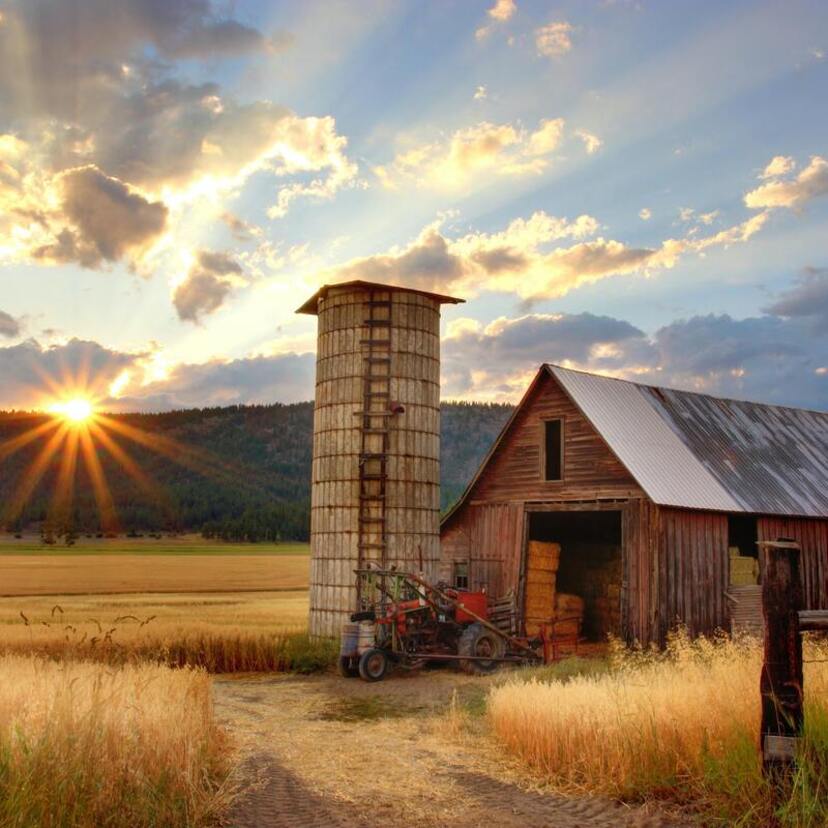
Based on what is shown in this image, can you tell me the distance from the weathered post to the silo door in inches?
662

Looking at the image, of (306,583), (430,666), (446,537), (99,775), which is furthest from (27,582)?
(99,775)

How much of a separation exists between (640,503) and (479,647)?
5205 millimetres

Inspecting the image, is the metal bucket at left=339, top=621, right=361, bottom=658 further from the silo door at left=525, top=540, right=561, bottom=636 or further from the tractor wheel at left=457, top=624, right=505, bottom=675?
the silo door at left=525, top=540, right=561, bottom=636

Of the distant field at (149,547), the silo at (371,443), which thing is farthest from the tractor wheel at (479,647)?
the distant field at (149,547)

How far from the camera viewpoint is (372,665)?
21.4 m

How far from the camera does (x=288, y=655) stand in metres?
23.9

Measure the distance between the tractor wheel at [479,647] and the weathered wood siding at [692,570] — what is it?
3840 millimetres

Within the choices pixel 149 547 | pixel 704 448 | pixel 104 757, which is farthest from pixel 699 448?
pixel 149 547

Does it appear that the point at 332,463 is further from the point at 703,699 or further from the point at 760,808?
the point at 760,808

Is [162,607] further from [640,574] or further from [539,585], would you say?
[640,574]

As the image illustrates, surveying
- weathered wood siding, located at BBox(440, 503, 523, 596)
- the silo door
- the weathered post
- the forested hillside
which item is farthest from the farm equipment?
the forested hillside

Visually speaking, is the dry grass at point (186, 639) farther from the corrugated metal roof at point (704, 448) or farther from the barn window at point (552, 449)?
the corrugated metal roof at point (704, 448)

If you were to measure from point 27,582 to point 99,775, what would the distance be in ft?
140

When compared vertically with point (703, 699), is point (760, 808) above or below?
below
